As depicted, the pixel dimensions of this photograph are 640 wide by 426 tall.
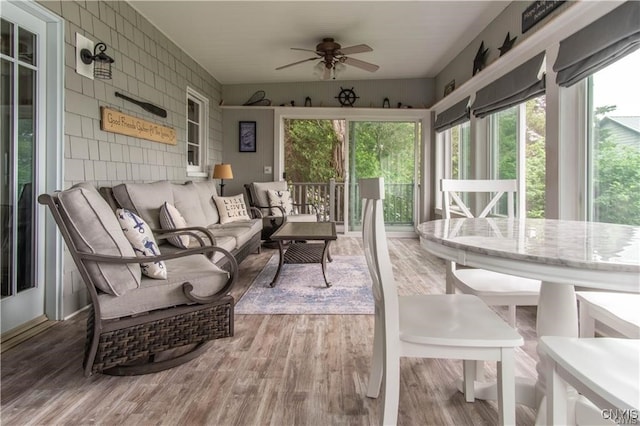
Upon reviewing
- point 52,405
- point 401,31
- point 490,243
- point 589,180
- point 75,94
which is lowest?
point 52,405

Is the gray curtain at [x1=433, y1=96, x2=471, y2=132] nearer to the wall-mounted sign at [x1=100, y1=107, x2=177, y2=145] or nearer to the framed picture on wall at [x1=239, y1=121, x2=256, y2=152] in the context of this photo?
the framed picture on wall at [x1=239, y1=121, x2=256, y2=152]

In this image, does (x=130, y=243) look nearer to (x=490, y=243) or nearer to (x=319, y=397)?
(x=319, y=397)

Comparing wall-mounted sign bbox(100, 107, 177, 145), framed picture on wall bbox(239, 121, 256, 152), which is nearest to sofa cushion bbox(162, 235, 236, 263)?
wall-mounted sign bbox(100, 107, 177, 145)

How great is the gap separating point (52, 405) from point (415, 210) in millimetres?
5943

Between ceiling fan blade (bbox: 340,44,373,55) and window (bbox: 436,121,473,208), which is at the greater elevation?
ceiling fan blade (bbox: 340,44,373,55)

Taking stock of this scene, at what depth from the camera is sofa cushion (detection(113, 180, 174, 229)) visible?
9.99ft

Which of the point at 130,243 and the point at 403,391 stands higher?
the point at 130,243

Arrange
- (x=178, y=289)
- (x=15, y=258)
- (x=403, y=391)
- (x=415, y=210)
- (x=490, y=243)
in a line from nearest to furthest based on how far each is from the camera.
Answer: (x=490, y=243)
(x=403, y=391)
(x=178, y=289)
(x=15, y=258)
(x=415, y=210)

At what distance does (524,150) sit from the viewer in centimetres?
362

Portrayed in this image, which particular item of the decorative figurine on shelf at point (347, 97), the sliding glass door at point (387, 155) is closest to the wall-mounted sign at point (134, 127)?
the decorative figurine on shelf at point (347, 97)

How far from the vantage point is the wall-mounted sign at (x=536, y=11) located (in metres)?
2.91

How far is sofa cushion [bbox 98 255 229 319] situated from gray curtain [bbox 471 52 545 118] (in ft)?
9.62

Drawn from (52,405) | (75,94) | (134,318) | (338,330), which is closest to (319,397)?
(338,330)

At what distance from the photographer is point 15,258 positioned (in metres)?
2.41
